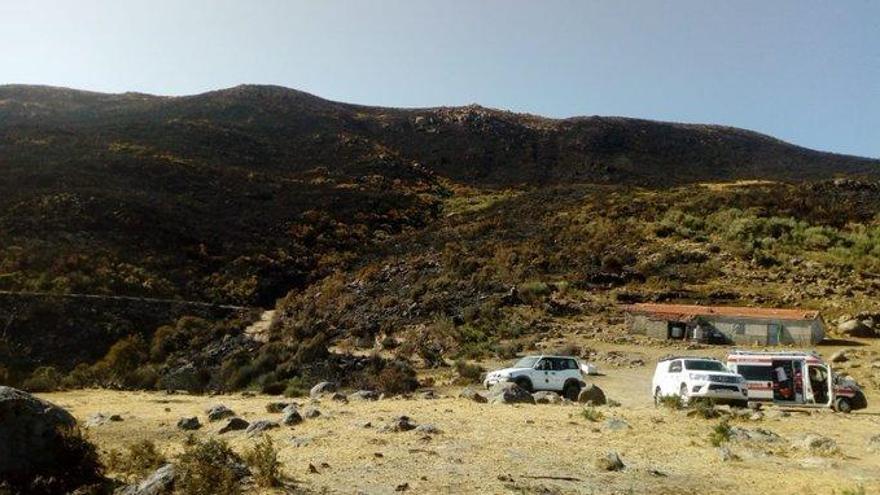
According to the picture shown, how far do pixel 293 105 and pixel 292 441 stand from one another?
11195 cm

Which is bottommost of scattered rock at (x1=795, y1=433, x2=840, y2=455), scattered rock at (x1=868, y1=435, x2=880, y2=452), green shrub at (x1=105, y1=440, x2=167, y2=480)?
scattered rock at (x1=868, y1=435, x2=880, y2=452)

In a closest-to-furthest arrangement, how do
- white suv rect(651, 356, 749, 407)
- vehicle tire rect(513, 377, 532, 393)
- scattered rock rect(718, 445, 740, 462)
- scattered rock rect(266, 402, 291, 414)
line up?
scattered rock rect(718, 445, 740, 462)
scattered rock rect(266, 402, 291, 414)
white suv rect(651, 356, 749, 407)
vehicle tire rect(513, 377, 532, 393)

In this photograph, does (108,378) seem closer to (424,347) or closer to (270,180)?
(424,347)

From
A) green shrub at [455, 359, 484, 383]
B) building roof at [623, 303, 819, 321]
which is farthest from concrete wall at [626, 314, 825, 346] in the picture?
green shrub at [455, 359, 484, 383]

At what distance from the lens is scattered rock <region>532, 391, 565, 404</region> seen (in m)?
22.7

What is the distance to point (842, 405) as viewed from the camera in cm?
2247

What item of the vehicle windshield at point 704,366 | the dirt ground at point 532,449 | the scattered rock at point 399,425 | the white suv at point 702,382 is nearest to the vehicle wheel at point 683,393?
the white suv at point 702,382

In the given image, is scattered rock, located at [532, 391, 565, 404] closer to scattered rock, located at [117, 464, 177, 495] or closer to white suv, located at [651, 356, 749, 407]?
white suv, located at [651, 356, 749, 407]

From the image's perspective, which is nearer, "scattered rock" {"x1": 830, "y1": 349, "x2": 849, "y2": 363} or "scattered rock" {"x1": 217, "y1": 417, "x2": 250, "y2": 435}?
"scattered rock" {"x1": 217, "y1": 417, "x2": 250, "y2": 435}

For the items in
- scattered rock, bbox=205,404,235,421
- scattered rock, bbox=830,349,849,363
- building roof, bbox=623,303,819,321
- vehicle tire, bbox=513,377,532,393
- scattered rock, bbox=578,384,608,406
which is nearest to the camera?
scattered rock, bbox=205,404,235,421

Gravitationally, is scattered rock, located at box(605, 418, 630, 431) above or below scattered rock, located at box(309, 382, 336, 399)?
above

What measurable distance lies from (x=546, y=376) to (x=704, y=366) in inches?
213

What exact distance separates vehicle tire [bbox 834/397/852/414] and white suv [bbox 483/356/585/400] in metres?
8.15

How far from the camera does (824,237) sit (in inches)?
1982
